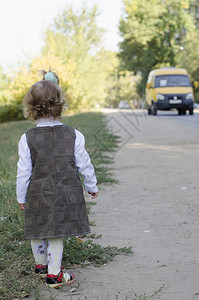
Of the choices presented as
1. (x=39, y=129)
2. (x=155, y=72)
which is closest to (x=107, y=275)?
(x=39, y=129)

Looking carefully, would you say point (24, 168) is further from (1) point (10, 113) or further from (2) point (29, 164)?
(1) point (10, 113)

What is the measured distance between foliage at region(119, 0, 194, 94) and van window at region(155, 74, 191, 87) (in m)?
24.1

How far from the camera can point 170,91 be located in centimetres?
2338

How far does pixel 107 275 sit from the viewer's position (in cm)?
333

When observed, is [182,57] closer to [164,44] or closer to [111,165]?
[164,44]

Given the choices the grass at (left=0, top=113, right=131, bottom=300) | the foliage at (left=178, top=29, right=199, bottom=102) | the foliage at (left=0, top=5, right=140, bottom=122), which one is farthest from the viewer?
the foliage at (left=178, top=29, right=199, bottom=102)

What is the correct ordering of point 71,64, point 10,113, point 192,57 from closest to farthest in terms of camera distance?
point 71,64 → point 10,113 → point 192,57

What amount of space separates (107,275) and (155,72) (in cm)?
2245

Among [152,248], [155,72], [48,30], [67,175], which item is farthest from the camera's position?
[48,30]

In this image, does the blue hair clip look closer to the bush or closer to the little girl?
the little girl

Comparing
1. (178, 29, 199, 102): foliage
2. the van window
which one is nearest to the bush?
the van window

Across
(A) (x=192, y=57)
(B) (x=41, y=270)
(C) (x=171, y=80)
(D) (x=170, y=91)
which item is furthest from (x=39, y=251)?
(A) (x=192, y=57)

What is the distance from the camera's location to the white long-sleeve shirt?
10.3ft

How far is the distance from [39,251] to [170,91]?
20744 mm
